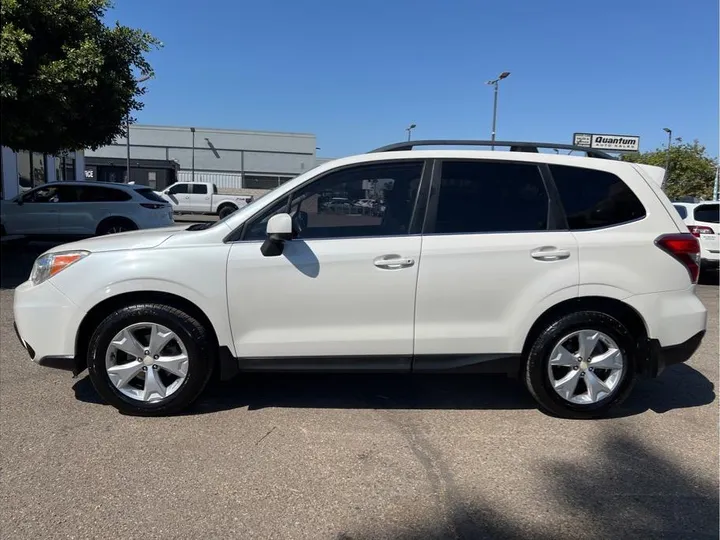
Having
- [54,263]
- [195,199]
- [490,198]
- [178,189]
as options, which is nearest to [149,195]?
[54,263]

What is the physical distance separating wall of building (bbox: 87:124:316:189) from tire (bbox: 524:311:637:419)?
49.5 meters

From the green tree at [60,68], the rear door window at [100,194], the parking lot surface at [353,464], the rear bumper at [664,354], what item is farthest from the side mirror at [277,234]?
the rear door window at [100,194]

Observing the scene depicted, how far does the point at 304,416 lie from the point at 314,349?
1.73 ft

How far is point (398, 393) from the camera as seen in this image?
4398 mm

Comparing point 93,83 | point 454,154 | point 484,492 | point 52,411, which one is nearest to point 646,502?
point 484,492

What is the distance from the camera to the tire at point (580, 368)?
3807 millimetres

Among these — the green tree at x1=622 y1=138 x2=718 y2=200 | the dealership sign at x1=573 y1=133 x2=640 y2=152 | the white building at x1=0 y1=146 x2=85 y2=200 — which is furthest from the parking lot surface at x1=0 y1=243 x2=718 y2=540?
the green tree at x1=622 y1=138 x2=718 y2=200

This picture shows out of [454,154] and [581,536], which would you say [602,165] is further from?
[581,536]

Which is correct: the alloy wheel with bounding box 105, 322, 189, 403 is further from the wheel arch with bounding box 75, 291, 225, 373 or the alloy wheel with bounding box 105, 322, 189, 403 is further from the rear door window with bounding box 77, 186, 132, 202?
the rear door window with bounding box 77, 186, 132, 202

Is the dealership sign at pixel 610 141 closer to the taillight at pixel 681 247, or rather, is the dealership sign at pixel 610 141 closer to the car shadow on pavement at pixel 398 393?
the car shadow on pavement at pixel 398 393

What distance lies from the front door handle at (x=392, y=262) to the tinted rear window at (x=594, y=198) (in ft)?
3.89

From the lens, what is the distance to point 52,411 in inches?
154

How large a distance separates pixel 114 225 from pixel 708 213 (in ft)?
41.5

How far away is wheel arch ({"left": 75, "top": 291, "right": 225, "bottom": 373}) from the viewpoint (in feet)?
12.3
